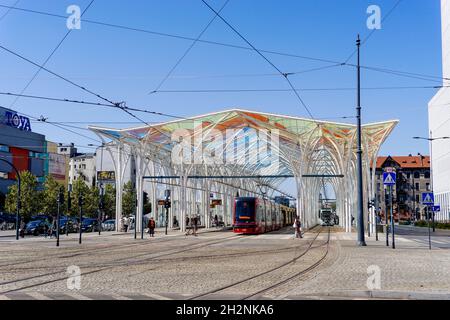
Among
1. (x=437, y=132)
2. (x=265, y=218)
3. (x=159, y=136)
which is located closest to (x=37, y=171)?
(x=159, y=136)

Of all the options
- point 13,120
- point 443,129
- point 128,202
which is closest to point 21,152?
point 13,120

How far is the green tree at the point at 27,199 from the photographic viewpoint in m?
61.4

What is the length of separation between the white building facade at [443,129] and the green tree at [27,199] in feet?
202

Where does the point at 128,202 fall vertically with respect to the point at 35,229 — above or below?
Result: above

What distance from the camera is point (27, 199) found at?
6153cm

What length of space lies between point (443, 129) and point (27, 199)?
66225 millimetres

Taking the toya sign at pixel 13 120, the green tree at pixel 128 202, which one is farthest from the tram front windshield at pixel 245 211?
the toya sign at pixel 13 120

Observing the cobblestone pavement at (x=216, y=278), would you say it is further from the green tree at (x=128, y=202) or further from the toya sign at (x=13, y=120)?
the toya sign at (x=13, y=120)

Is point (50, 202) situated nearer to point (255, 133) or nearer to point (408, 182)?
point (255, 133)

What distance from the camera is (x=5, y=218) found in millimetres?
69188

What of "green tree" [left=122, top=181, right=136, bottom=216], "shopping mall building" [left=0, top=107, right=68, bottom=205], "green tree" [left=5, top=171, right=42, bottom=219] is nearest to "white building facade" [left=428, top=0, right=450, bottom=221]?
"green tree" [left=122, top=181, right=136, bottom=216]

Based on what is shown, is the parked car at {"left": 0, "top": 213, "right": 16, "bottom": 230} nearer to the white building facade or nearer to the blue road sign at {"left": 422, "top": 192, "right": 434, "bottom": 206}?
the blue road sign at {"left": 422, "top": 192, "right": 434, "bottom": 206}

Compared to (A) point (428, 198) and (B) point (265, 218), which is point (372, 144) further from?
(A) point (428, 198)

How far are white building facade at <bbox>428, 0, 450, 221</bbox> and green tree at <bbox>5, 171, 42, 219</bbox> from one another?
6157cm
